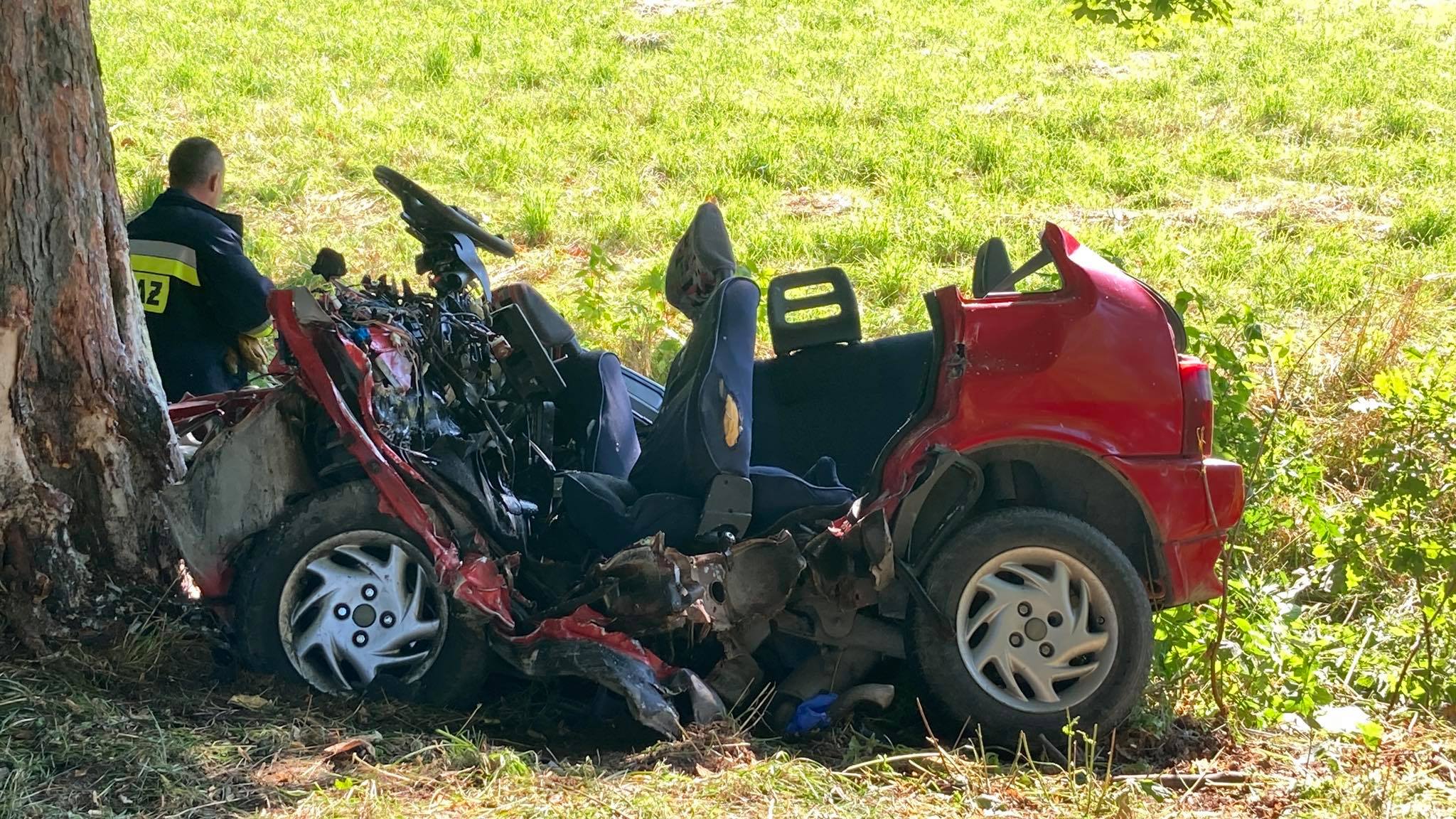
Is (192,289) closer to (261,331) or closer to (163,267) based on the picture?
(163,267)

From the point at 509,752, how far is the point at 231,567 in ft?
3.53

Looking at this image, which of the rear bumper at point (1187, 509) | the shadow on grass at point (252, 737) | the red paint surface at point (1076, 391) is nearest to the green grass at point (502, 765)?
the shadow on grass at point (252, 737)

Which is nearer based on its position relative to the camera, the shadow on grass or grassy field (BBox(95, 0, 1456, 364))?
the shadow on grass

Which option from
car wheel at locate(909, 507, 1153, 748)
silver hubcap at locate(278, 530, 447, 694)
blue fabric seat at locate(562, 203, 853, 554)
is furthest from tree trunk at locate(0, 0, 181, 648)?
car wheel at locate(909, 507, 1153, 748)

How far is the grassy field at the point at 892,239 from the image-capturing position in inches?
150

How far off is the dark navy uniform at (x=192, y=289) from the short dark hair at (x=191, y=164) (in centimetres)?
7

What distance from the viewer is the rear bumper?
4250 mm

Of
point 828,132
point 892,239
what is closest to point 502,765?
point 892,239

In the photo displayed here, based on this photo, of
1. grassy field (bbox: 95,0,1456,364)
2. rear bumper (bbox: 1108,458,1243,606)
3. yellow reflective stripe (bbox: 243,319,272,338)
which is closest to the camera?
rear bumper (bbox: 1108,458,1243,606)

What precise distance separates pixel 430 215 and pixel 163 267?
1550 mm

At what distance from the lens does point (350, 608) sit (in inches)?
165

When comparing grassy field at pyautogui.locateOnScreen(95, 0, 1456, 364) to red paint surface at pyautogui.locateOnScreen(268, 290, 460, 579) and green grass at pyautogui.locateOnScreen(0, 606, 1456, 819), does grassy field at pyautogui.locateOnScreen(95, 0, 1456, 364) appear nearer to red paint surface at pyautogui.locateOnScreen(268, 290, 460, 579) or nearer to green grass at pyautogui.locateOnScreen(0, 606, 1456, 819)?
red paint surface at pyautogui.locateOnScreen(268, 290, 460, 579)

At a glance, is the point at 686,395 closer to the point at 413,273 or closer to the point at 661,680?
→ the point at 661,680

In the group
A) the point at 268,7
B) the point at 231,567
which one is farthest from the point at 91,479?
the point at 268,7
